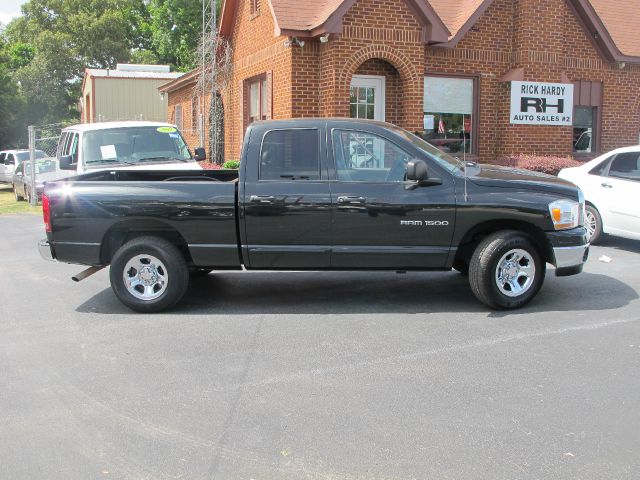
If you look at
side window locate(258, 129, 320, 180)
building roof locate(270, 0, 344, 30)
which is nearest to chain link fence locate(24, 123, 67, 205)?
building roof locate(270, 0, 344, 30)

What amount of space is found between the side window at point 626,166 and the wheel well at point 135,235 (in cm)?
664

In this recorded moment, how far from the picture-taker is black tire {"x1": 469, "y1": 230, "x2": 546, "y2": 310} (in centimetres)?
678

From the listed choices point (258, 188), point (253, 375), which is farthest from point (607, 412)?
point (258, 188)

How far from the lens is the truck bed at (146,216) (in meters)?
6.84

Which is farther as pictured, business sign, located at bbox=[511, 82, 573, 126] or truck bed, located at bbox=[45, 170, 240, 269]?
business sign, located at bbox=[511, 82, 573, 126]

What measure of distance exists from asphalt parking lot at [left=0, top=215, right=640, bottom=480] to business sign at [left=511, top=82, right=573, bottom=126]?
27.7ft

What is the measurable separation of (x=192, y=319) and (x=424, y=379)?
2663 millimetres

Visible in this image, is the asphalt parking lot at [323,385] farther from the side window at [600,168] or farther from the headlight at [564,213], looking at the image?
the side window at [600,168]

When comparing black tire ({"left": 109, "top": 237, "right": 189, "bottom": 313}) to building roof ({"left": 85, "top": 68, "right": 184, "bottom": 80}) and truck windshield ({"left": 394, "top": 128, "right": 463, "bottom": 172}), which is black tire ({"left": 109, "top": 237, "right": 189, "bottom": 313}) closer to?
truck windshield ({"left": 394, "top": 128, "right": 463, "bottom": 172})

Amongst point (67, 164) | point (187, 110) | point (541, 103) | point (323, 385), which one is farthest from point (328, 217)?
point (187, 110)

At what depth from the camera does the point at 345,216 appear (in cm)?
678

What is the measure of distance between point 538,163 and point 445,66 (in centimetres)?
291

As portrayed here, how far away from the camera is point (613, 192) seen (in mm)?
10117

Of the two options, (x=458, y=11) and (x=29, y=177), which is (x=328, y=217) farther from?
(x=29, y=177)
